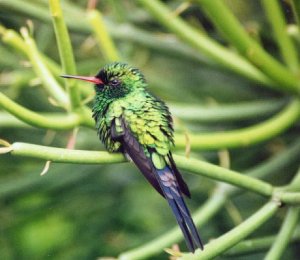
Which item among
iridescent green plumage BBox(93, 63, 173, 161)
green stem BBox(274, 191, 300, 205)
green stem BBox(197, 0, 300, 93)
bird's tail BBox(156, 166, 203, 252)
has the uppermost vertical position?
green stem BBox(197, 0, 300, 93)

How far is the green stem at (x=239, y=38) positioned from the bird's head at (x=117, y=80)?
31cm

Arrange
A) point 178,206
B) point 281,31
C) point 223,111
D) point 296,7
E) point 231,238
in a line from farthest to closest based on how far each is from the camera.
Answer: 1. point 223,111
2. point 281,31
3. point 296,7
4. point 231,238
5. point 178,206

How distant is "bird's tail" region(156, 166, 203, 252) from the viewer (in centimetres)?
80

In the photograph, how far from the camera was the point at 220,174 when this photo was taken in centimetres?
94

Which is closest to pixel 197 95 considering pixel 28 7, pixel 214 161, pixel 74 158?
pixel 214 161

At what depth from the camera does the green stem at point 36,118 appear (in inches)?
35.5

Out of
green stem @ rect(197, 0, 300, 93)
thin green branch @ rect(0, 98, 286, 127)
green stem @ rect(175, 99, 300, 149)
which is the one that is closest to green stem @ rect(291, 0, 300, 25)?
green stem @ rect(197, 0, 300, 93)

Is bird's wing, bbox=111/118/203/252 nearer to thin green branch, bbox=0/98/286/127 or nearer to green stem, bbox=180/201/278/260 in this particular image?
green stem, bbox=180/201/278/260

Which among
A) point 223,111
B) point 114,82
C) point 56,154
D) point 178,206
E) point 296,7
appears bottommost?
point 178,206

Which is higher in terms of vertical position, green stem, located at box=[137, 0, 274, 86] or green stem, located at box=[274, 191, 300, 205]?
green stem, located at box=[137, 0, 274, 86]

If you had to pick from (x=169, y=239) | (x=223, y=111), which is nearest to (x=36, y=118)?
(x=169, y=239)

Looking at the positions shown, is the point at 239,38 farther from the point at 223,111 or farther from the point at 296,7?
the point at 223,111

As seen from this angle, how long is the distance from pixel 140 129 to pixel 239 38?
409 millimetres

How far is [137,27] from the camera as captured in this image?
1651mm
